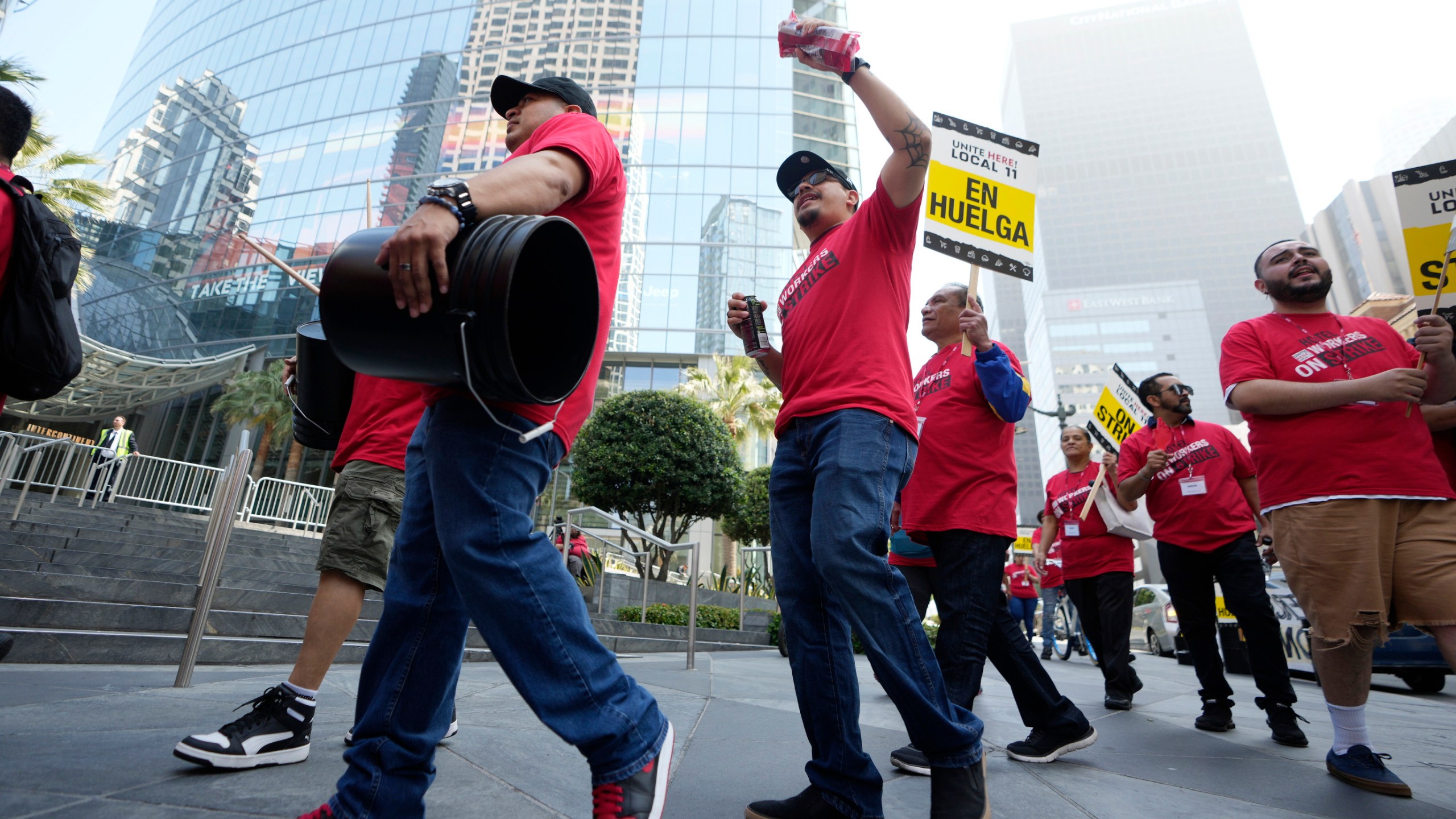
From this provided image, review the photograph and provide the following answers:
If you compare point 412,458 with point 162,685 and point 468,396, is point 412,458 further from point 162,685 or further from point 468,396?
point 162,685

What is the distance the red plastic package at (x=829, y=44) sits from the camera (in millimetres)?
1978

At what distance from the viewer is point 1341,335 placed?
2.86 metres

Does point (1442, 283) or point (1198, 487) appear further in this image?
point (1198, 487)

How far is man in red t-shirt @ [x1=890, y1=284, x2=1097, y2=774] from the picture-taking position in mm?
2545

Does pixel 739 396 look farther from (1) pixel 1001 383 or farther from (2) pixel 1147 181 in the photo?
(2) pixel 1147 181

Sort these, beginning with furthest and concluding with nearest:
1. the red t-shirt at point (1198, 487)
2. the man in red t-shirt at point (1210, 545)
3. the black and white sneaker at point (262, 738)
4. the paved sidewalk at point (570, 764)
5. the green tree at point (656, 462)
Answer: the green tree at point (656, 462) < the red t-shirt at point (1198, 487) < the man in red t-shirt at point (1210, 545) < the black and white sneaker at point (262, 738) < the paved sidewalk at point (570, 764)

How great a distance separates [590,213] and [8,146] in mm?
2302

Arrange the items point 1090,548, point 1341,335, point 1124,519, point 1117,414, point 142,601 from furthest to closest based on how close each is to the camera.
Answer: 1. point 1117,414
2. point 142,601
3. point 1090,548
4. point 1124,519
5. point 1341,335

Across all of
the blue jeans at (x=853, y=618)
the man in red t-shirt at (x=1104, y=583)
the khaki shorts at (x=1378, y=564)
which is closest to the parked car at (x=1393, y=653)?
the man in red t-shirt at (x=1104, y=583)

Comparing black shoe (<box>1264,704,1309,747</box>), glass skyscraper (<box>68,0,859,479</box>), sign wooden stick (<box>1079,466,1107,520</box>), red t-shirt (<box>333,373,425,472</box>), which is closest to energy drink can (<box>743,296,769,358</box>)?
red t-shirt (<box>333,373,425,472</box>)

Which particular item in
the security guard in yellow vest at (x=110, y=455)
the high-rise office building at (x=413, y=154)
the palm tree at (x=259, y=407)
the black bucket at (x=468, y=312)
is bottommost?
the black bucket at (x=468, y=312)

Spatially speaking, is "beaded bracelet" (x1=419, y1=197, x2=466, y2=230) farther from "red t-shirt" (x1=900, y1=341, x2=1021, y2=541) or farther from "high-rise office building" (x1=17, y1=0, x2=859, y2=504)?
"high-rise office building" (x1=17, y1=0, x2=859, y2=504)

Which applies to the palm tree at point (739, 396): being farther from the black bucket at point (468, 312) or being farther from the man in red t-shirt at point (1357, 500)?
Result: the black bucket at point (468, 312)

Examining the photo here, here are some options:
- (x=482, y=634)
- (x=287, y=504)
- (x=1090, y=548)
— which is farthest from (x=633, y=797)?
(x=287, y=504)
